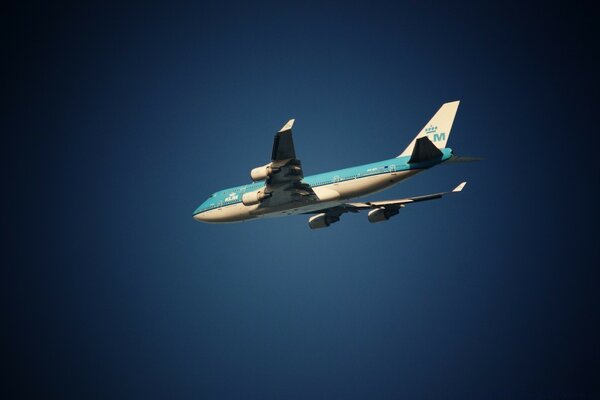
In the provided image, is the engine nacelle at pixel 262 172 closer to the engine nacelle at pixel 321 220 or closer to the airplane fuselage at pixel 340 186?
the airplane fuselage at pixel 340 186

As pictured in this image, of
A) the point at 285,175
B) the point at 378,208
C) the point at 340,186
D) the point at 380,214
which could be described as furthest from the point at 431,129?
the point at 285,175

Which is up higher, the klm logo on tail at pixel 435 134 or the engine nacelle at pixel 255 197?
the klm logo on tail at pixel 435 134

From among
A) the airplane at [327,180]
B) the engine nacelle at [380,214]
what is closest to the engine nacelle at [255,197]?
the airplane at [327,180]

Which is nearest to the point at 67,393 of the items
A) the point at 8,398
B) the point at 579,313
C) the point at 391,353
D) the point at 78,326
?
the point at 8,398

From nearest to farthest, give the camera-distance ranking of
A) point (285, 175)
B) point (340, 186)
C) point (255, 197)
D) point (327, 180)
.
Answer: point (285, 175), point (340, 186), point (255, 197), point (327, 180)

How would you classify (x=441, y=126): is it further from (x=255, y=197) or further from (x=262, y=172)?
(x=255, y=197)

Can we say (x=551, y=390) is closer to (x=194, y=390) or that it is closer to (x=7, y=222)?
(x=194, y=390)

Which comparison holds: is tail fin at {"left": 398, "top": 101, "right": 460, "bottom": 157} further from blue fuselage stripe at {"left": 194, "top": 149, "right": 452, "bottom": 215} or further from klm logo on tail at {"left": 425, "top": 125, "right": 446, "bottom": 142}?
blue fuselage stripe at {"left": 194, "top": 149, "right": 452, "bottom": 215}
